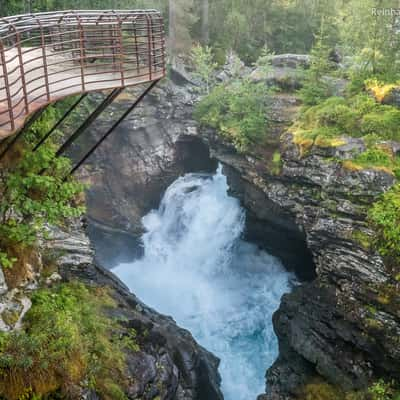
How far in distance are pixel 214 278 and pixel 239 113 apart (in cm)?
808

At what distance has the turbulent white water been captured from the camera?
55.4ft

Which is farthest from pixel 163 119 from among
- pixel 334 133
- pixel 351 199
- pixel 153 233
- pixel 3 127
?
pixel 3 127

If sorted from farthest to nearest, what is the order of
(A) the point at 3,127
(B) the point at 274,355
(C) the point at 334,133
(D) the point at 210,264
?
(D) the point at 210,264 < (B) the point at 274,355 < (C) the point at 334,133 < (A) the point at 3,127

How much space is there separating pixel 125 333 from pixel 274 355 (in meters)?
7.73

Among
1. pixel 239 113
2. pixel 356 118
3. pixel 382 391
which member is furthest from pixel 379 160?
pixel 239 113

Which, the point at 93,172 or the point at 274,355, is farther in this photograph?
the point at 93,172

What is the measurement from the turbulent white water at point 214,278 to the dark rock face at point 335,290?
1.63 meters

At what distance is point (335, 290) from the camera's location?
1382cm

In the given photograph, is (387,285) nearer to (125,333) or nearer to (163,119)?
(125,333)

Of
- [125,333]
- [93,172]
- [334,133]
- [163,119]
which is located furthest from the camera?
[163,119]

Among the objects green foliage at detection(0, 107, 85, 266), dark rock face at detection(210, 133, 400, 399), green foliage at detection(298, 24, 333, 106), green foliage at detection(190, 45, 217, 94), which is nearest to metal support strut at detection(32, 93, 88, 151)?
green foliage at detection(0, 107, 85, 266)

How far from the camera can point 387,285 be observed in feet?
40.2

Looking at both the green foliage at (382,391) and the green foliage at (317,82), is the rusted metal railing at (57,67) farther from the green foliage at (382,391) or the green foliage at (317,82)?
the green foliage at (317,82)

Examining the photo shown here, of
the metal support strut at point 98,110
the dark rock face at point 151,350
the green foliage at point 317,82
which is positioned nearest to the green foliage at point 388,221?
the green foliage at point 317,82
